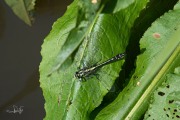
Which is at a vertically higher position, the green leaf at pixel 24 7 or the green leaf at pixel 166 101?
the green leaf at pixel 24 7

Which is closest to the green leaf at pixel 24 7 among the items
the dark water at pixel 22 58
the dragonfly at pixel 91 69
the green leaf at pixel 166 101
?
the dark water at pixel 22 58

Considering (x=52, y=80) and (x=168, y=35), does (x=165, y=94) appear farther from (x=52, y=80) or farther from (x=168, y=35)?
(x=52, y=80)

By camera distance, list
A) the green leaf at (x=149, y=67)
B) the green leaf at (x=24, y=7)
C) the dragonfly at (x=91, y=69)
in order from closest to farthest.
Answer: the green leaf at (x=149, y=67) → the dragonfly at (x=91, y=69) → the green leaf at (x=24, y=7)

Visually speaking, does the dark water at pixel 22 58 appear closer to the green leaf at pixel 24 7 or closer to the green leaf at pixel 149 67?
the green leaf at pixel 24 7

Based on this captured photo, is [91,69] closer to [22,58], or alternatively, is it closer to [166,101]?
[166,101]

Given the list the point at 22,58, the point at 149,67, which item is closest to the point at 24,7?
the point at 22,58

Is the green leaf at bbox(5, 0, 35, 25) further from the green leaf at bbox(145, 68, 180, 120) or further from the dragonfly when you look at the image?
the green leaf at bbox(145, 68, 180, 120)
